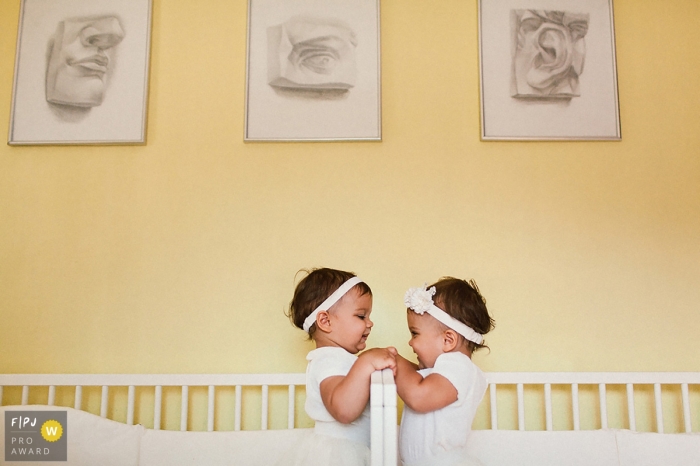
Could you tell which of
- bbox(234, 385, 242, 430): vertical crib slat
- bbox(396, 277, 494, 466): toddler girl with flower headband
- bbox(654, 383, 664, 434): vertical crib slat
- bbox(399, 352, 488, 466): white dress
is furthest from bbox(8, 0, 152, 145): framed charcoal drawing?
bbox(654, 383, 664, 434): vertical crib slat

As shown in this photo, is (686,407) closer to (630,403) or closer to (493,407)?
(630,403)

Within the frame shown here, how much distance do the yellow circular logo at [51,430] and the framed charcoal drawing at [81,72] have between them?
30.9 inches

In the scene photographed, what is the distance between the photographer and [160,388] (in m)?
1.41

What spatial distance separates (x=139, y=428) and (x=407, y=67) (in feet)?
4.15

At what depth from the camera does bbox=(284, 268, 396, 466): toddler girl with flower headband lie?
102 cm

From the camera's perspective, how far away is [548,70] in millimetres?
1609

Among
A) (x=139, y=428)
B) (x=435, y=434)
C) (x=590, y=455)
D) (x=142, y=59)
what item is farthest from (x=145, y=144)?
(x=590, y=455)

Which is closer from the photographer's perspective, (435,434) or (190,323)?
(435,434)

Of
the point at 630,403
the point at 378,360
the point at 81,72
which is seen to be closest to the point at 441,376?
the point at 378,360

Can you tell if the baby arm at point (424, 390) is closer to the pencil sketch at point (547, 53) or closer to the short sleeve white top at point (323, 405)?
the short sleeve white top at point (323, 405)

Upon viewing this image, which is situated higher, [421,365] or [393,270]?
[393,270]

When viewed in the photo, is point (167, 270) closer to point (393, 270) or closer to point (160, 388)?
point (160, 388)

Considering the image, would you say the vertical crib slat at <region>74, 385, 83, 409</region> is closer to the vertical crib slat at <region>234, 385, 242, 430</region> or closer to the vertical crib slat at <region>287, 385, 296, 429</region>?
the vertical crib slat at <region>234, 385, 242, 430</region>

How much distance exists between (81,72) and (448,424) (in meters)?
1.43
